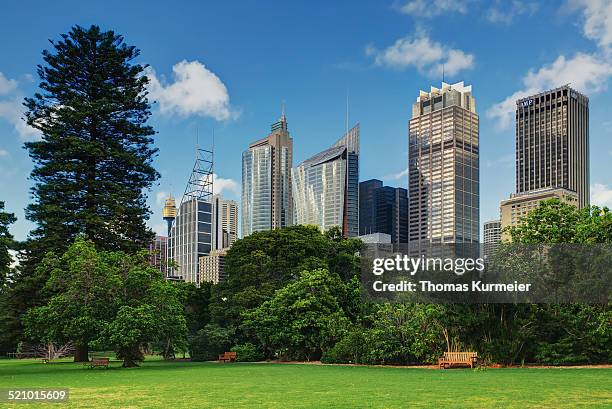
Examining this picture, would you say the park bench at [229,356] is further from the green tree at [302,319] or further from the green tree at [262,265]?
the green tree at [262,265]

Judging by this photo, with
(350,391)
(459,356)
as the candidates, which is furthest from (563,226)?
(350,391)

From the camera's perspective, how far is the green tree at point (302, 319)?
3366cm

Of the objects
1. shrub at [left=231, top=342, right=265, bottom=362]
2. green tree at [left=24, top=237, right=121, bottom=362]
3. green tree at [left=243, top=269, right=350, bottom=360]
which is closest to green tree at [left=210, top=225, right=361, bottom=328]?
shrub at [left=231, top=342, right=265, bottom=362]

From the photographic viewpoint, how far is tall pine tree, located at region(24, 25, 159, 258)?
126 ft

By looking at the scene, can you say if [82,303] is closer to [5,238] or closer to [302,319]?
[5,238]

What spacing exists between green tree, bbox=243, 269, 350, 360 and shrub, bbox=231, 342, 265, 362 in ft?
4.58

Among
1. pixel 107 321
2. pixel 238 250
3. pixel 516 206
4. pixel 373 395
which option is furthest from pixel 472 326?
pixel 516 206

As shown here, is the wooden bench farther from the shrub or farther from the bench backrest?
the shrub

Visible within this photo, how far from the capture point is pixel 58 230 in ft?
125

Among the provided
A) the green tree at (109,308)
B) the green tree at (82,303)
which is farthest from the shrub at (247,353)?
the green tree at (82,303)

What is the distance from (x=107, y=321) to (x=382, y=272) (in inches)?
488

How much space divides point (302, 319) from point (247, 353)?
519 centimetres

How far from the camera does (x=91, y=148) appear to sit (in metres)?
38.7

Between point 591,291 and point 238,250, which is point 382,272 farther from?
point 238,250
